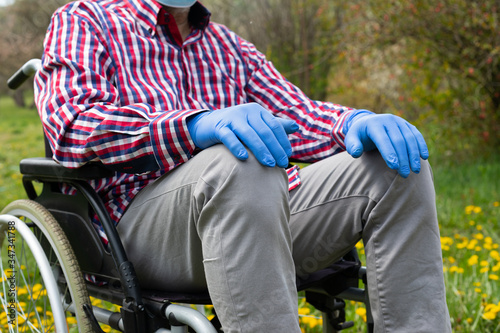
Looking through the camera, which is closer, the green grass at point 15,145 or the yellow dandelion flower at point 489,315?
the yellow dandelion flower at point 489,315

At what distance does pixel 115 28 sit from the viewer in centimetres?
146

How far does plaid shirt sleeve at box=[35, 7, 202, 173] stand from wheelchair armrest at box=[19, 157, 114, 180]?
0.06 ft

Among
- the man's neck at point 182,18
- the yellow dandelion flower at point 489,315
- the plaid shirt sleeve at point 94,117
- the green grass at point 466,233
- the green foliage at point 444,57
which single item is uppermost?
the man's neck at point 182,18

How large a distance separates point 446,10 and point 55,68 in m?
3.58

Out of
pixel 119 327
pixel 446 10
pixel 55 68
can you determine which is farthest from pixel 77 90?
pixel 446 10

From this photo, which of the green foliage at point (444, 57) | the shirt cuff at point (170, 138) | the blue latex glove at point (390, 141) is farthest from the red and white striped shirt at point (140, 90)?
the green foliage at point (444, 57)

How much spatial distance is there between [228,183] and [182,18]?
80 centimetres

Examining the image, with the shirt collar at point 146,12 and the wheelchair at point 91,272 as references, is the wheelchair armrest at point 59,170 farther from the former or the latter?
the shirt collar at point 146,12

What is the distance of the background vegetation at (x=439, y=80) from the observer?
2557 millimetres

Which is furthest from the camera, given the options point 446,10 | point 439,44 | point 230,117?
point 439,44

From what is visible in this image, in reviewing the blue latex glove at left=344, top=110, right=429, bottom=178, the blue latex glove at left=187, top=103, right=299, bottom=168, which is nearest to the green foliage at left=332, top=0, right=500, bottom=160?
the blue latex glove at left=344, top=110, right=429, bottom=178

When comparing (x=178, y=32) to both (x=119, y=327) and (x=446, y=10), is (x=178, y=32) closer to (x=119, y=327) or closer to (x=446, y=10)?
(x=119, y=327)

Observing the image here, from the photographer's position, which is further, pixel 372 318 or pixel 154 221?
pixel 372 318

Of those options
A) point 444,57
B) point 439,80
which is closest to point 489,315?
point 444,57
